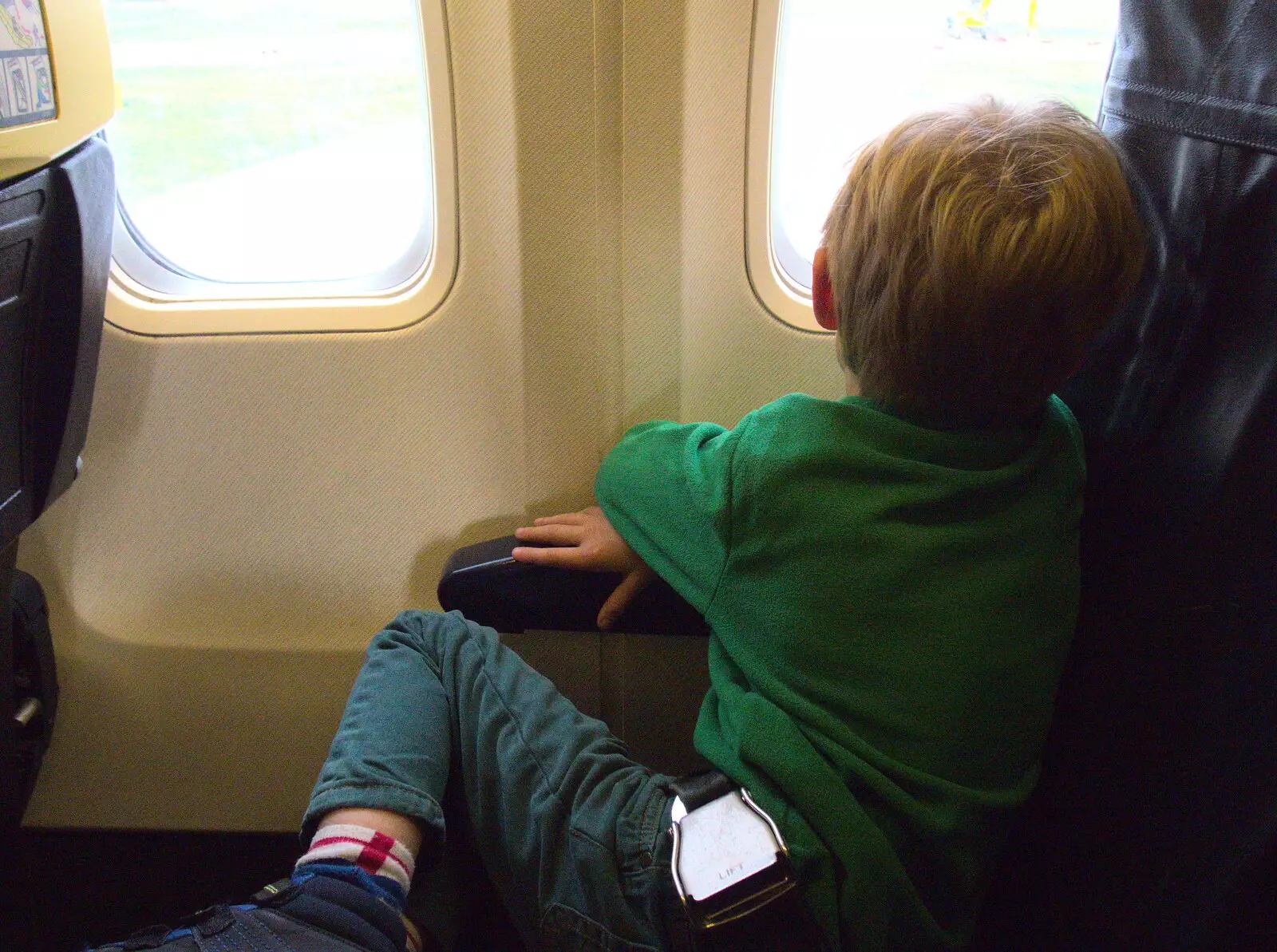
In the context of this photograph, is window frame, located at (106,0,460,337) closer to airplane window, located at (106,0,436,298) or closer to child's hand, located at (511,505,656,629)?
airplane window, located at (106,0,436,298)

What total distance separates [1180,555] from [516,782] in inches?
25.8

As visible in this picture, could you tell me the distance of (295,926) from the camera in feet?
2.47

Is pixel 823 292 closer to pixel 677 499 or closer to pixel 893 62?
pixel 677 499

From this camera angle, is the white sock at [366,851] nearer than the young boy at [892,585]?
No

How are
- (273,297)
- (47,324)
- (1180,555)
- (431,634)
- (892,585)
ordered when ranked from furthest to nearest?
(273,297)
(431,634)
(47,324)
(892,585)
(1180,555)

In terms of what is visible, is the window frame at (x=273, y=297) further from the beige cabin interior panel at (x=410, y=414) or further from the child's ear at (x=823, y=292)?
the child's ear at (x=823, y=292)

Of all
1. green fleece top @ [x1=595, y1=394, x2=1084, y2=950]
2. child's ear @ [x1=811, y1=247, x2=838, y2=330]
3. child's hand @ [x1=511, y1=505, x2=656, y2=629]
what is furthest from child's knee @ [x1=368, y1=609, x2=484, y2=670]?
child's ear @ [x1=811, y1=247, x2=838, y2=330]

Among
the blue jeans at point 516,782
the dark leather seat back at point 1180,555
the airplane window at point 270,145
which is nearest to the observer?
the dark leather seat back at point 1180,555

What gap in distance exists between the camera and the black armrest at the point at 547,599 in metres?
1.08

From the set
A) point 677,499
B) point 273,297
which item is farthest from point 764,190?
point 273,297

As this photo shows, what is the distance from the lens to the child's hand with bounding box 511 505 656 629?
108 centimetres

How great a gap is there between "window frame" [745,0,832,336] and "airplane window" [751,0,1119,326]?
12 millimetres

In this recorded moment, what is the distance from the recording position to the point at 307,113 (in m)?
1.23

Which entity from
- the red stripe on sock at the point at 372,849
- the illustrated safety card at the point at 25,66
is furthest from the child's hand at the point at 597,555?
the illustrated safety card at the point at 25,66
